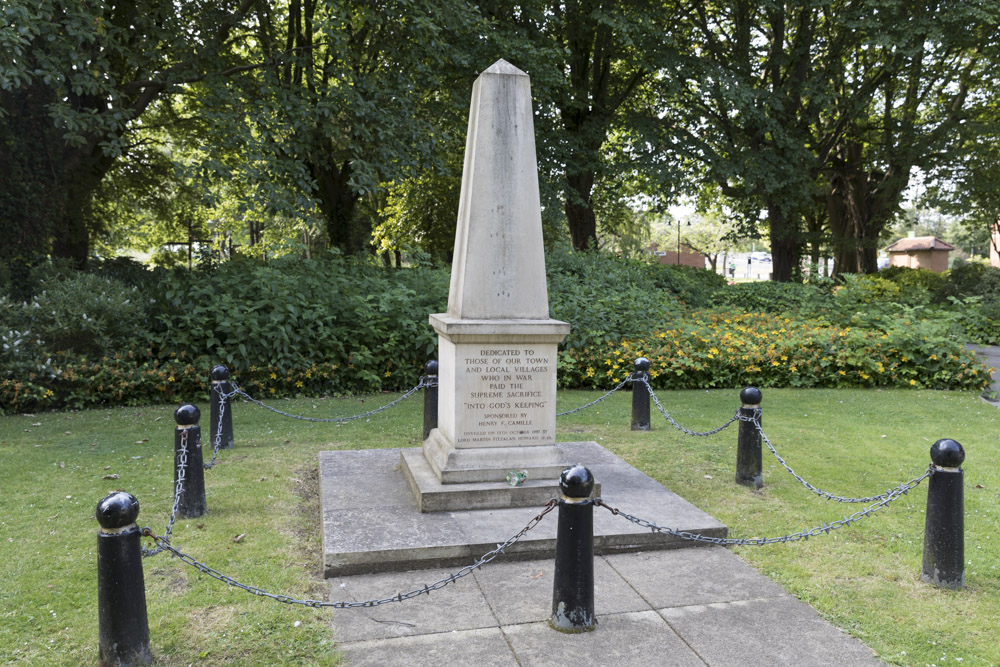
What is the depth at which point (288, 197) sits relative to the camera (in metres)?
12.3

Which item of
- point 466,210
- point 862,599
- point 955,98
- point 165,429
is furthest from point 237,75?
point 955,98

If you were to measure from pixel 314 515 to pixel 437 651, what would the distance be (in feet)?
8.18

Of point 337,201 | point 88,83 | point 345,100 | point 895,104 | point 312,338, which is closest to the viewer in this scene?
point 88,83

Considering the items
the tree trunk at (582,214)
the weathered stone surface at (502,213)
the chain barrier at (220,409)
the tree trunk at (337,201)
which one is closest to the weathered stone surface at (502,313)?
the weathered stone surface at (502,213)

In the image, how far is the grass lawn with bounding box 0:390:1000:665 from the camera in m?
3.90

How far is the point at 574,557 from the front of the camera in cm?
382

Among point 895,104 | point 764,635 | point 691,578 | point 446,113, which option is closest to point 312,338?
point 446,113

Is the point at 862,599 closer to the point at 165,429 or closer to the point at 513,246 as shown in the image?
the point at 513,246

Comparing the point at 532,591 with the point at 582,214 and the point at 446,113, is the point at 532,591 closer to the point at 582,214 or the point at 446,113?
the point at 446,113

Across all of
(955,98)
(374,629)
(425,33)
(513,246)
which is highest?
(955,98)

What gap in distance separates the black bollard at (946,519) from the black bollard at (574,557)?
2.26 m

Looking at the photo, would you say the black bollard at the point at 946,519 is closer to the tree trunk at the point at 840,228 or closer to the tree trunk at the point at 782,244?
the tree trunk at the point at 782,244

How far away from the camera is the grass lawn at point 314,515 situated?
3.90 metres

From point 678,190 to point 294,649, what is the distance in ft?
65.6
